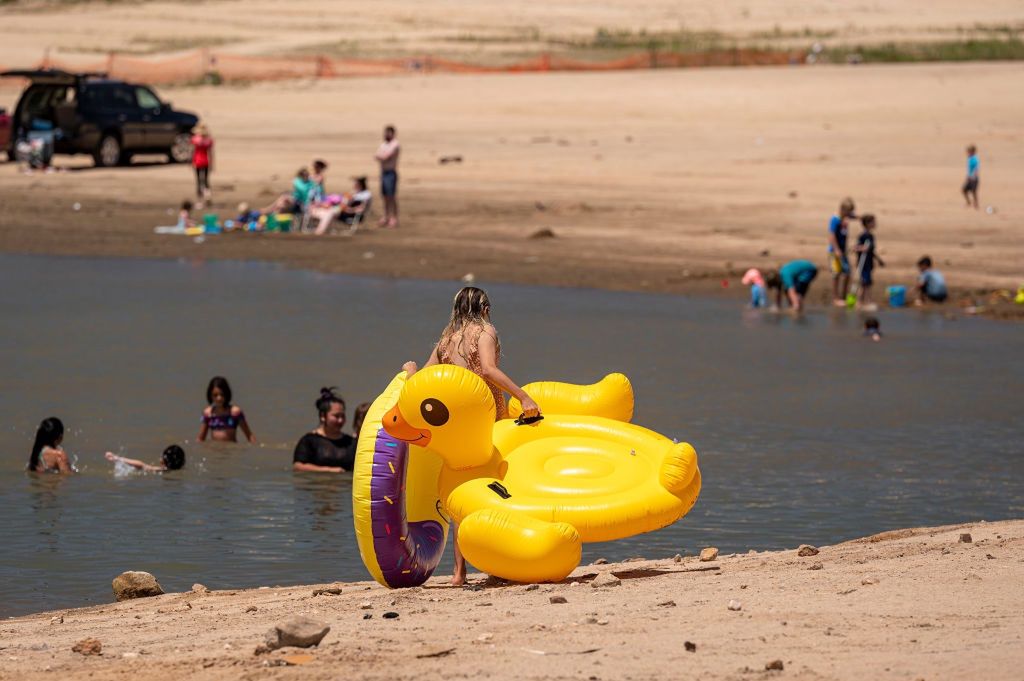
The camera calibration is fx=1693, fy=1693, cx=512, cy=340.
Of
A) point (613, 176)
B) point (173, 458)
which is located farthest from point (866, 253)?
point (613, 176)

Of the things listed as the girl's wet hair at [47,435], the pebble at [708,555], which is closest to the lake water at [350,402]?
the girl's wet hair at [47,435]

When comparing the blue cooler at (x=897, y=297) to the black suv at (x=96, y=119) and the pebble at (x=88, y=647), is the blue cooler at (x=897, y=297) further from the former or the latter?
the black suv at (x=96, y=119)

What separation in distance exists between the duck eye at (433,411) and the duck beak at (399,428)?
0.29 ft

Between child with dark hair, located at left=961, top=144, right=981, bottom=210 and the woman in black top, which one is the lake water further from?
child with dark hair, located at left=961, top=144, right=981, bottom=210

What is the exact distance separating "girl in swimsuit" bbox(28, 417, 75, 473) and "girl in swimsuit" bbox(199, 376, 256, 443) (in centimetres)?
142

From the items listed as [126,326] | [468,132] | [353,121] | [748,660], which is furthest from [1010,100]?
[748,660]

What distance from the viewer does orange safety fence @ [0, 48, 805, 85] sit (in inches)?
2137

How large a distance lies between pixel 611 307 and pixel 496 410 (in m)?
12.7

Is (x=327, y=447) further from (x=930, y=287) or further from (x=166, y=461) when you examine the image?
(x=930, y=287)

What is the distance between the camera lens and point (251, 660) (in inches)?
259

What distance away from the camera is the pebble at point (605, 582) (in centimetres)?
818

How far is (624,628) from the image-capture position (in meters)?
6.91

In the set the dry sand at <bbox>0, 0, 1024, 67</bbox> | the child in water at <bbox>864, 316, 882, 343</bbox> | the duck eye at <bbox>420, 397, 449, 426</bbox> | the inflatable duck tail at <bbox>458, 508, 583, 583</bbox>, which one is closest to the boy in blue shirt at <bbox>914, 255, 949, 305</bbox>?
the child in water at <bbox>864, 316, 882, 343</bbox>

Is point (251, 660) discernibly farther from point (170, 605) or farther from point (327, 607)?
point (170, 605)
